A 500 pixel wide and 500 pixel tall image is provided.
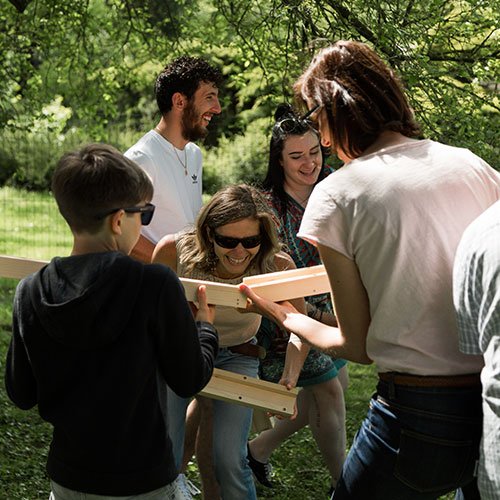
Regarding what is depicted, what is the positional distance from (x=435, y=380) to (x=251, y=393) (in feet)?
3.76

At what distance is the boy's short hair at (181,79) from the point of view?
599 cm

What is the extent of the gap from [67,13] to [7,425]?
4.35m

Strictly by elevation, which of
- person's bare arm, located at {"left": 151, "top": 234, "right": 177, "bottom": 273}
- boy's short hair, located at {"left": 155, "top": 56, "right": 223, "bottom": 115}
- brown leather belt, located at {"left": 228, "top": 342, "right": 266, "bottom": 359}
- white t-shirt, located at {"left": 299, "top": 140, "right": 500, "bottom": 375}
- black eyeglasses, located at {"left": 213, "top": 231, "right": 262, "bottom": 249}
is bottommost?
brown leather belt, located at {"left": 228, "top": 342, "right": 266, "bottom": 359}

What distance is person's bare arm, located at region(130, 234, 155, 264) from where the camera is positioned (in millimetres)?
5348

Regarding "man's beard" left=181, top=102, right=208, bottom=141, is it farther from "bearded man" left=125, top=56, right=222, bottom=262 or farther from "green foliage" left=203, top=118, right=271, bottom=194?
"green foliage" left=203, top=118, right=271, bottom=194

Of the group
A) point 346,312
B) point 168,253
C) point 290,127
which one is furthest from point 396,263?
point 290,127

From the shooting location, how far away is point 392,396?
2977 mm

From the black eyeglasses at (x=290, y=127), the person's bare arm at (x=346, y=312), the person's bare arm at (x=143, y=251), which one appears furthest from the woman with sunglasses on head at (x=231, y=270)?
the person's bare arm at (x=346, y=312)

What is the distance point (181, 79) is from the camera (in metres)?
5.99

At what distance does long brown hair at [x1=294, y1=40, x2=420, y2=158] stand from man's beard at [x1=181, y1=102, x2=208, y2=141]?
9.49ft

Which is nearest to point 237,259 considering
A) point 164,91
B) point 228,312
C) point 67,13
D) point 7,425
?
point 228,312

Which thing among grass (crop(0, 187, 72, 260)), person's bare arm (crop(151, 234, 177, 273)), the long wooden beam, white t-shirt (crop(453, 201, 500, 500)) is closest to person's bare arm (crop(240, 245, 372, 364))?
white t-shirt (crop(453, 201, 500, 500))

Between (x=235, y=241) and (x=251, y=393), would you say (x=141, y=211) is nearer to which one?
(x=251, y=393)

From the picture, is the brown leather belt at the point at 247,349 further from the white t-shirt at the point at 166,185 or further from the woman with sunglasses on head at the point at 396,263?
the woman with sunglasses on head at the point at 396,263
